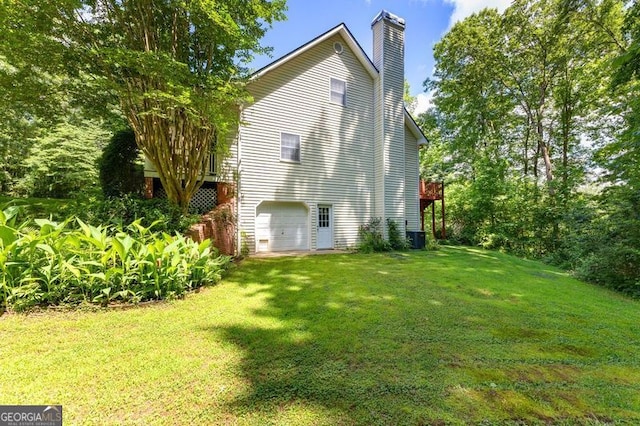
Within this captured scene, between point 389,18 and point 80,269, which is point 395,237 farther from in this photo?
point 80,269

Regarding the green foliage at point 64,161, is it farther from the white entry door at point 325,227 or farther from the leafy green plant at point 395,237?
the leafy green plant at point 395,237

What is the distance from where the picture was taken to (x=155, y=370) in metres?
2.44

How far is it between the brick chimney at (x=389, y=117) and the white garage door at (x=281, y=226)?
11.2 ft

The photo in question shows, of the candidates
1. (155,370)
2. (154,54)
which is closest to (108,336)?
(155,370)

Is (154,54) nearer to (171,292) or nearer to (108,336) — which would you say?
(171,292)

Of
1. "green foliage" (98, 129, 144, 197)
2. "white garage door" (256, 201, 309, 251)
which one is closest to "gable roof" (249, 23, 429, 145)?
"white garage door" (256, 201, 309, 251)

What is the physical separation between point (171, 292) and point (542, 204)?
55.3ft

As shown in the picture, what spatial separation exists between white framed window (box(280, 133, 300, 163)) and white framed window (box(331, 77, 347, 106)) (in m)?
2.56

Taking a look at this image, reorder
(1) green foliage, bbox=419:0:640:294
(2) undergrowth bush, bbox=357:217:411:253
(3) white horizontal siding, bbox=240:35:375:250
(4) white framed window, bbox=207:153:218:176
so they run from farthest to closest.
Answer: (1) green foliage, bbox=419:0:640:294 → (2) undergrowth bush, bbox=357:217:411:253 → (3) white horizontal siding, bbox=240:35:375:250 → (4) white framed window, bbox=207:153:218:176

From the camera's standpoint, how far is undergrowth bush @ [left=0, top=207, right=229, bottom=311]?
363cm

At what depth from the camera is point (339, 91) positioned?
11.5m

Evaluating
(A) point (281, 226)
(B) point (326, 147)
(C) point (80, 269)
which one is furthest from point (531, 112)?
(C) point (80, 269)

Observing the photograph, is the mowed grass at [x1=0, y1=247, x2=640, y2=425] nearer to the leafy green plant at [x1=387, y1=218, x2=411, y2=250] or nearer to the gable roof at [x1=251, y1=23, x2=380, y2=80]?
the leafy green plant at [x1=387, y1=218, x2=411, y2=250]

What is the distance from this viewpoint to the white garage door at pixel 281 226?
9906 millimetres
